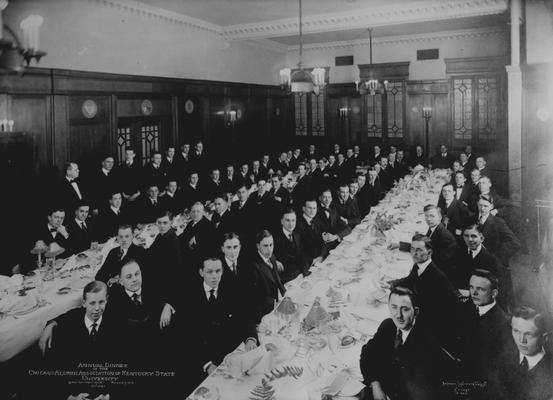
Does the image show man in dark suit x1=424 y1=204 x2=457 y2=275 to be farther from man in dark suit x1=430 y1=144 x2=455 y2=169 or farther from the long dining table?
man in dark suit x1=430 y1=144 x2=455 y2=169

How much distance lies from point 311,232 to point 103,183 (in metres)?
3.42

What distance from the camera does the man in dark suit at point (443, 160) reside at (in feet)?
34.8

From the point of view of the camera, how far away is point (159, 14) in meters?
7.71

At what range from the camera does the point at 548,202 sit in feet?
16.6

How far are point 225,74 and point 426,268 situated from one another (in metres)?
8.09

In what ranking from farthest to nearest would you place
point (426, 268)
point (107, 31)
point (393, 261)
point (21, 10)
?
1. point (107, 31)
2. point (21, 10)
3. point (393, 261)
4. point (426, 268)

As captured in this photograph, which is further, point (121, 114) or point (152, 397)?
point (121, 114)

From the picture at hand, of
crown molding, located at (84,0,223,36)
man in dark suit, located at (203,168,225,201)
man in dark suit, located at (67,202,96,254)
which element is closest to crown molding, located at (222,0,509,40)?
crown molding, located at (84,0,223,36)

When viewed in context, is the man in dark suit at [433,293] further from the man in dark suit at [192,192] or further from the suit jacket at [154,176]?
the suit jacket at [154,176]

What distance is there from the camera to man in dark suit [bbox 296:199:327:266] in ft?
15.5

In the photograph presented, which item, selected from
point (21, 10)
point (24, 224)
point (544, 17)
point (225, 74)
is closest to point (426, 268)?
point (24, 224)

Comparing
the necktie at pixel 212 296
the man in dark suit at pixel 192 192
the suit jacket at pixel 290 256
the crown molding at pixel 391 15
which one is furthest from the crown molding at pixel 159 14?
the necktie at pixel 212 296

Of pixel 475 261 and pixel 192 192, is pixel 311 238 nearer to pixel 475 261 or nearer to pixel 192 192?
pixel 475 261

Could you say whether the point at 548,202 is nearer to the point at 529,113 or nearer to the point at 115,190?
the point at 529,113
